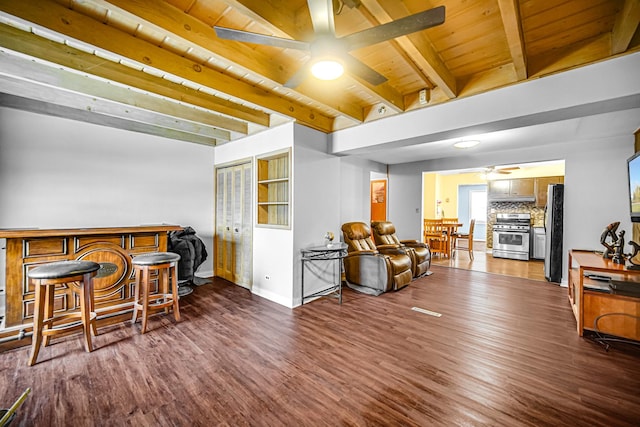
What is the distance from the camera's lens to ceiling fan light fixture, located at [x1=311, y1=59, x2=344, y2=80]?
5.50 feet

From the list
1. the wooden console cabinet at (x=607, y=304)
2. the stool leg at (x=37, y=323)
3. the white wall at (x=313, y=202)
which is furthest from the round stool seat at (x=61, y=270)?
the wooden console cabinet at (x=607, y=304)

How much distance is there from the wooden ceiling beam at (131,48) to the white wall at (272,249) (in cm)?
65

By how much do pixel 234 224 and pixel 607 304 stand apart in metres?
4.77

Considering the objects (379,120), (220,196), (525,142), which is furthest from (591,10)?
(220,196)

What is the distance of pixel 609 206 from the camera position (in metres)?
4.10

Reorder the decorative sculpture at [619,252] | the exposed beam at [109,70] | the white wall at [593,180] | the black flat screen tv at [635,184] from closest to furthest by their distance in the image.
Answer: the exposed beam at [109,70] < the black flat screen tv at [635,184] < the decorative sculpture at [619,252] < the white wall at [593,180]

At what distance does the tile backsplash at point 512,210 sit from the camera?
7.05 m

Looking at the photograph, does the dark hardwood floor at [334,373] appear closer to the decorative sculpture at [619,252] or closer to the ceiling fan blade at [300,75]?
the decorative sculpture at [619,252]

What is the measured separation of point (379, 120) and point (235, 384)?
10.5ft

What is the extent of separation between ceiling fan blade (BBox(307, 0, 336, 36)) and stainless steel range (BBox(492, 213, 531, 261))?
24.0 ft

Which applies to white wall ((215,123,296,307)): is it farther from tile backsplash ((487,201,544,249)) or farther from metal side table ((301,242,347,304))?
tile backsplash ((487,201,544,249))

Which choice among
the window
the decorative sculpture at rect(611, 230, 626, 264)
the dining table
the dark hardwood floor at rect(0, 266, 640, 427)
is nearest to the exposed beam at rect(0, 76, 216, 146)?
the dark hardwood floor at rect(0, 266, 640, 427)

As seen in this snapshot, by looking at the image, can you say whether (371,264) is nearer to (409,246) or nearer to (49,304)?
(409,246)

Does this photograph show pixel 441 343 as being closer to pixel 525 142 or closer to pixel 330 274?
pixel 330 274
